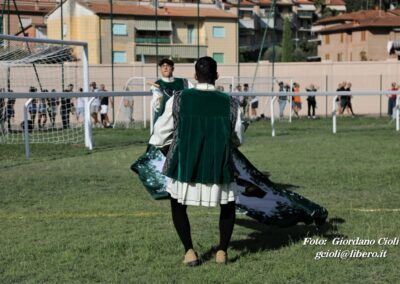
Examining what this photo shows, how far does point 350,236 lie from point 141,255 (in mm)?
2106

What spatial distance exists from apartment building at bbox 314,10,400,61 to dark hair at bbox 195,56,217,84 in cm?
6718

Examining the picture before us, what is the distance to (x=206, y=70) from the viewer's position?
239 inches

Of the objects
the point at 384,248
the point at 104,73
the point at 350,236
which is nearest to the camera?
the point at 384,248

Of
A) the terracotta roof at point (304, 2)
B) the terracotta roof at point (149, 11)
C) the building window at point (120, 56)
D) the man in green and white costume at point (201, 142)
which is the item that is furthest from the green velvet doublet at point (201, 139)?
the terracotta roof at point (304, 2)

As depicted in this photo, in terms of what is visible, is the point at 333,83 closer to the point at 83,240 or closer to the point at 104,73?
the point at 104,73

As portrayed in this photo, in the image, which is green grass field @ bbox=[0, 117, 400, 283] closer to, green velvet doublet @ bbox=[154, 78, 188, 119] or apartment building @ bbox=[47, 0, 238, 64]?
green velvet doublet @ bbox=[154, 78, 188, 119]

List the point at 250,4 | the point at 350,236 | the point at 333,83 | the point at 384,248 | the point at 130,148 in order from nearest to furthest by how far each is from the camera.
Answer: the point at 384,248
the point at 350,236
the point at 130,148
the point at 333,83
the point at 250,4

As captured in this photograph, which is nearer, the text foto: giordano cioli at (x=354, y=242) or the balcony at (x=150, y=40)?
the text foto: giordano cioli at (x=354, y=242)

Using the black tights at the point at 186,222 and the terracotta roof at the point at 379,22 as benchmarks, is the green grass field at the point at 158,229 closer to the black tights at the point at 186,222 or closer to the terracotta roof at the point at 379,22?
the black tights at the point at 186,222

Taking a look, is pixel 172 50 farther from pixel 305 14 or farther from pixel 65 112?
pixel 305 14

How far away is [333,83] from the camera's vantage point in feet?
135

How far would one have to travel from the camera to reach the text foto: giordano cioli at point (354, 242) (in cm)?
695

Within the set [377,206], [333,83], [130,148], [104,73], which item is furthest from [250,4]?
[377,206]

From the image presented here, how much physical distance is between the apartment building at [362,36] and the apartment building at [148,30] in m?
17.7
